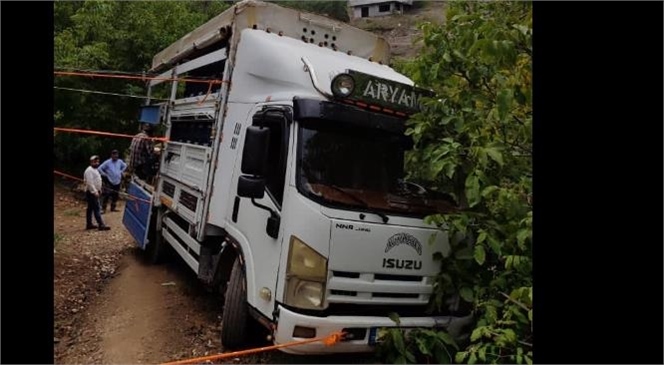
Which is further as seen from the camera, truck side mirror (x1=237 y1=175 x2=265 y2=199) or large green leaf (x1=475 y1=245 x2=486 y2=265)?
truck side mirror (x1=237 y1=175 x2=265 y2=199)

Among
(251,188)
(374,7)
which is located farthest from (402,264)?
(374,7)

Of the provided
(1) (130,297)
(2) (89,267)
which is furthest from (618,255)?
(2) (89,267)

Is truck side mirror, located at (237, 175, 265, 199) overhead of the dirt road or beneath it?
overhead

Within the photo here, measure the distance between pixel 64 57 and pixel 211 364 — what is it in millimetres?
8936

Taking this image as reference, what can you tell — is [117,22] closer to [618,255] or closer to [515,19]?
[515,19]

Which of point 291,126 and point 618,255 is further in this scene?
point 291,126

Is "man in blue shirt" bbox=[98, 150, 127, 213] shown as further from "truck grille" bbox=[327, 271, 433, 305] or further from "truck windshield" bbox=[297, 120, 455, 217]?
"truck grille" bbox=[327, 271, 433, 305]

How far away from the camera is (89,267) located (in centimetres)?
696

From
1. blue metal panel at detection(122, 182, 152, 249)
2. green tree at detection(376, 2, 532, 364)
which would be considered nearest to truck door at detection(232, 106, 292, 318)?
green tree at detection(376, 2, 532, 364)

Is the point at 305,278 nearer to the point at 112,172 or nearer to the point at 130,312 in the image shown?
the point at 130,312

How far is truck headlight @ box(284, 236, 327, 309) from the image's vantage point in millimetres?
3416

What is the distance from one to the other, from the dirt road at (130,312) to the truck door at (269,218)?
68 centimetres

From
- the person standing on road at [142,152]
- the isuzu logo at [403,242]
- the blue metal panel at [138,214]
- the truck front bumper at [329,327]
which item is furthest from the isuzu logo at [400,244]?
the person standing on road at [142,152]

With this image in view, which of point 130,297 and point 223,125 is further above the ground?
point 223,125
